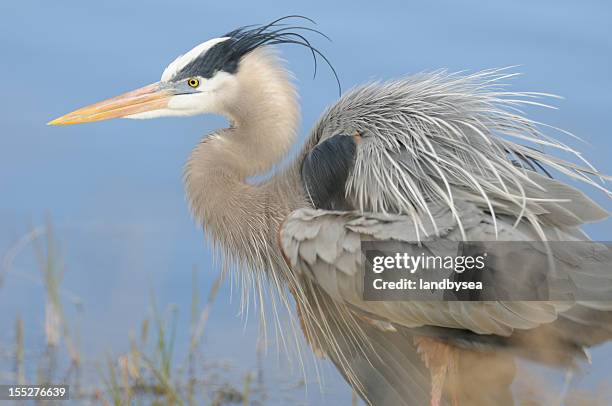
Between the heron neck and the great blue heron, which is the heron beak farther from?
the heron neck

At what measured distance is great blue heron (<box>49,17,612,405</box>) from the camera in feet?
13.3

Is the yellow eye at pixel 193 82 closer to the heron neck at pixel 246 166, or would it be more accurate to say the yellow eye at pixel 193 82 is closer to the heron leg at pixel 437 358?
the heron neck at pixel 246 166

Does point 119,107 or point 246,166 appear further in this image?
point 119,107

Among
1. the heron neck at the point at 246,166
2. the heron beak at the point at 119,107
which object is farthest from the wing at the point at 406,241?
the heron beak at the point at 119,107

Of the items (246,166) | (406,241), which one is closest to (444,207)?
(406,241)

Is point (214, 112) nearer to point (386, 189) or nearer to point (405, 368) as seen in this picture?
point (386, 189)

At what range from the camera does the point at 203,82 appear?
5.00 m

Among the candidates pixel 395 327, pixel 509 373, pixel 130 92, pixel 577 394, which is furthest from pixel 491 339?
pixel 130 92

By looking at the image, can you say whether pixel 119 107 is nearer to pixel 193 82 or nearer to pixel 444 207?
pixel 193 82

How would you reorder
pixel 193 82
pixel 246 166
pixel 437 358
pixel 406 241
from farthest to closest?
pixel 193 82 < pixel 246 166 < pixel 437 358 < pixel 406 241

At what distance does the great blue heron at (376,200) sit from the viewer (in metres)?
4.06

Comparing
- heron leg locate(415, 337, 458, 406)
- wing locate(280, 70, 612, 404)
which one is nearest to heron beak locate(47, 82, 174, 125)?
wing locate(280, 70, 612, 404)

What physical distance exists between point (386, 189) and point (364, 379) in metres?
1.21

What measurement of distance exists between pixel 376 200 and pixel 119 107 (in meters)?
1.68
